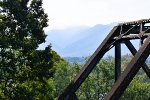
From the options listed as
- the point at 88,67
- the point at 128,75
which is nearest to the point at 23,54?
the point at 88,67

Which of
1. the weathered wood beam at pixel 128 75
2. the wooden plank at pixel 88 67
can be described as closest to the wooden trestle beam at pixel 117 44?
the wooden plank at pixel 88 67

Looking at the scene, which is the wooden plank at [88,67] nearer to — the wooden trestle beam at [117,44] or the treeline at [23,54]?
the wooden trestle beam at [117,44]

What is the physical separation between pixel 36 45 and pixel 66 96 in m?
20.6

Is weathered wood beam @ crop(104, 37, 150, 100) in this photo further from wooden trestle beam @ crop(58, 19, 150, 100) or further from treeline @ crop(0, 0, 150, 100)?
treeline @ crop(0, 0, 150, 100)

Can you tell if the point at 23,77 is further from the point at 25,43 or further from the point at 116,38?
the point at 116,38

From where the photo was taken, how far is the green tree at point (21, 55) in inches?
1173

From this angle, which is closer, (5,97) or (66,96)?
(66,96)

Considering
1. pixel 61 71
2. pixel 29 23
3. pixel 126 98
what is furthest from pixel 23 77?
pixel 126 98

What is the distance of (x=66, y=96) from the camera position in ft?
36.1

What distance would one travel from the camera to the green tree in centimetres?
2980

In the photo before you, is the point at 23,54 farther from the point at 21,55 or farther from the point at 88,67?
the point at 88,67

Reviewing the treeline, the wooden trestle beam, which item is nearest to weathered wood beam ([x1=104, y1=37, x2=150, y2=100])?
the wooden trestle beam

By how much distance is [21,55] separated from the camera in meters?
30.5

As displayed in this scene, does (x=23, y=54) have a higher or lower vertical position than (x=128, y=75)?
higher
